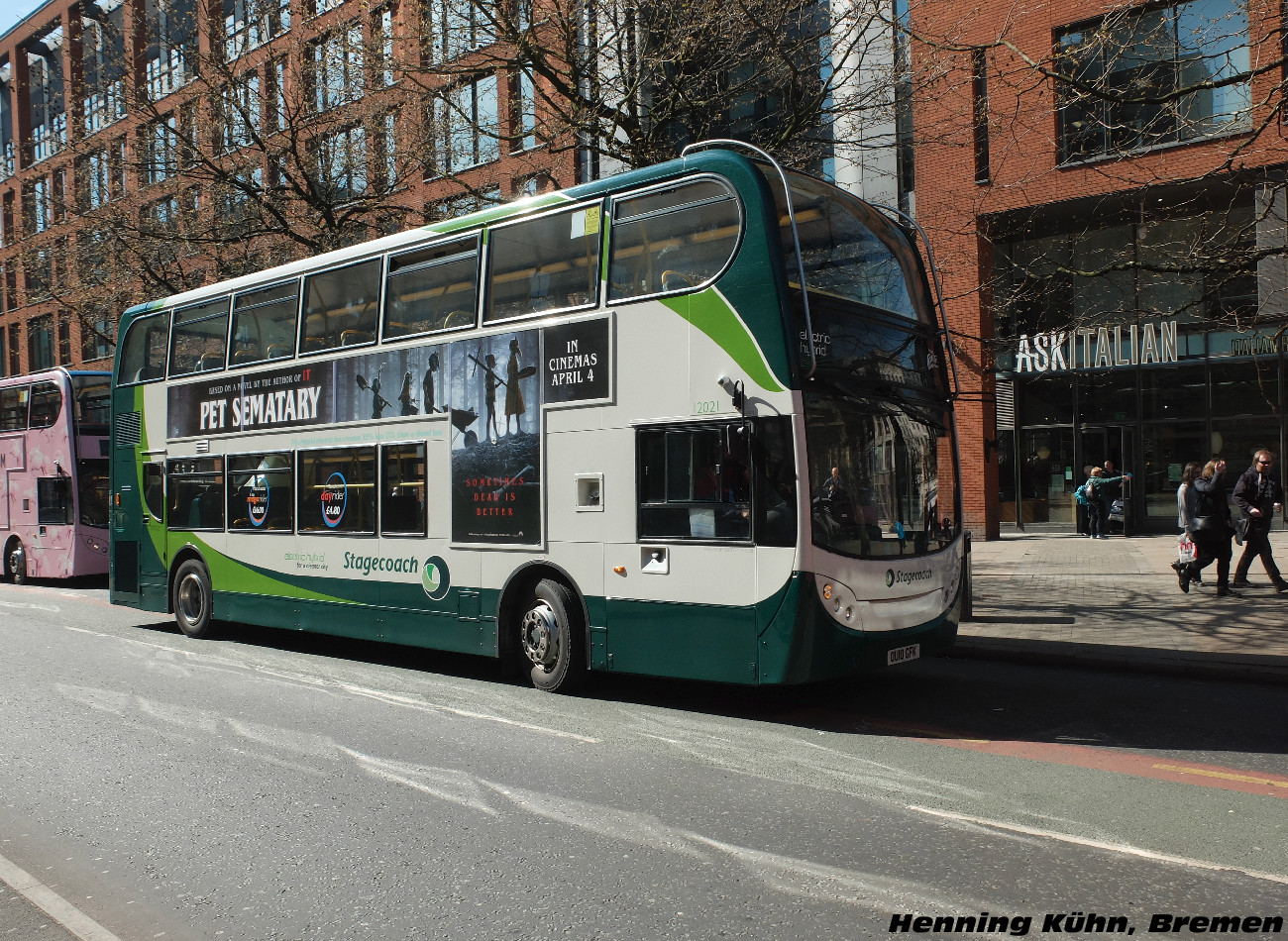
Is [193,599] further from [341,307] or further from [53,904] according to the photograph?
[53,904]

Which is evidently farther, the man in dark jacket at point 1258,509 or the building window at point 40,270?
the building window at point 40,270

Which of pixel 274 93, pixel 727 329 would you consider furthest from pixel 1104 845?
pixel 274 93

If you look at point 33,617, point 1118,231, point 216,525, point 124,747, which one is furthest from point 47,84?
point 1118,231

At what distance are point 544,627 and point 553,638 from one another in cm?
12

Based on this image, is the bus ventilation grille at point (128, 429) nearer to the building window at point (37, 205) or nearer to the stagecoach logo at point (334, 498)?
the stagecoach logo at point (334, 498)

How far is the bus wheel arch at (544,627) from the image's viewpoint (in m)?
7.94

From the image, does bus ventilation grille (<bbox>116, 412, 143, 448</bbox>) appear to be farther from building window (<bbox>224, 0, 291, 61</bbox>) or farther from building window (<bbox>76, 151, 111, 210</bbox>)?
building window (<bbox>76, 151, 111, 210</bbox>)

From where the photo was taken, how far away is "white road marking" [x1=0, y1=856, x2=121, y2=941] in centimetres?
362

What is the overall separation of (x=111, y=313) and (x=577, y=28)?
13.4 m

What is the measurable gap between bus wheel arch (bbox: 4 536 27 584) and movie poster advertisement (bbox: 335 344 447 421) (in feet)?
47.0

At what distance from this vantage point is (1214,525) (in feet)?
41.0

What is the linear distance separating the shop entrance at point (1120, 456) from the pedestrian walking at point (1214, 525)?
9.97 m

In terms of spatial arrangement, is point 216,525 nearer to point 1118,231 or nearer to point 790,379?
point 790,379

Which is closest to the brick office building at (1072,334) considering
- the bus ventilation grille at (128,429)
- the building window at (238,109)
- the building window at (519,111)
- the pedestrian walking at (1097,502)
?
the pedestrian walking at (1097,502)
